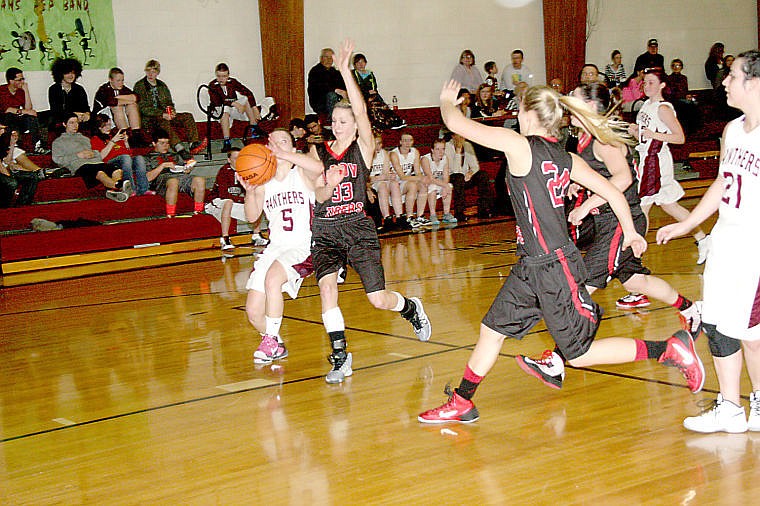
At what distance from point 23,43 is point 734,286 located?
41.8 ft

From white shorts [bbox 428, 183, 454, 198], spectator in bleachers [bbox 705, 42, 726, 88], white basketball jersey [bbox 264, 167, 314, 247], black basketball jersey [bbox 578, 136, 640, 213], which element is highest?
spectator in bleachers [bbox 705, 42, 726, 88]

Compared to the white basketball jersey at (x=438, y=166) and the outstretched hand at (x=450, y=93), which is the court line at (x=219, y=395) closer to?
the outstretched hand at (x=450, y=93)

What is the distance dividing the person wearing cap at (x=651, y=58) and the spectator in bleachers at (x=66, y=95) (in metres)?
12.0

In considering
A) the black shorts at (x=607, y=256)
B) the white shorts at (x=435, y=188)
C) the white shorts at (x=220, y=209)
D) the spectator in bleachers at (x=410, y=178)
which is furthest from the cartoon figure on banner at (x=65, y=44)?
the black shorts at (x=607, y=256)

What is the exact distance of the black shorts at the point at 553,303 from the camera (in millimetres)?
3998

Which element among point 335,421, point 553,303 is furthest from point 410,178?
point 553,303

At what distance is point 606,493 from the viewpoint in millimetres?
3223

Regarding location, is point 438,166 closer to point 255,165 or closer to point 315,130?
point 315,130

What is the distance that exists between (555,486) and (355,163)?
102 inches

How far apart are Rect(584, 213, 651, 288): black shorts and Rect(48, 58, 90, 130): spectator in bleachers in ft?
31.0

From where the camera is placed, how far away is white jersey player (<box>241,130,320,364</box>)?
5602mm

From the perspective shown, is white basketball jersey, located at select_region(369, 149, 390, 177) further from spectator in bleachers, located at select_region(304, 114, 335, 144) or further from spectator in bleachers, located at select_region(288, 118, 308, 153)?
spectator in bleachers, located at select_region(288, 118, 308, 153)

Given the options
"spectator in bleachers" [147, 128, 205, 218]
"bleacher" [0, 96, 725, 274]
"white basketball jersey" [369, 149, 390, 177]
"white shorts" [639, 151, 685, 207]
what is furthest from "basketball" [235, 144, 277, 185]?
"white basketball jersey" [369, 149, 390, 177]

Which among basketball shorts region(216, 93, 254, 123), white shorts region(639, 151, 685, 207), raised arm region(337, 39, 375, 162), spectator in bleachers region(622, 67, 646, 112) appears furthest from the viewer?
spectator in bleachers region(622, 67, 646, 112)
